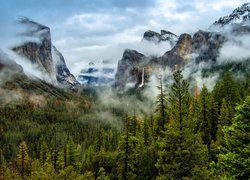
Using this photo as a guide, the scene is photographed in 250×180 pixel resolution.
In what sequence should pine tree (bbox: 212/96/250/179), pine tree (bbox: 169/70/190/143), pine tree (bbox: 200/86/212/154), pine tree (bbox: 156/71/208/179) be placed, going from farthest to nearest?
pine tree (bbox: 200/86/212/154), pine tree (bbox: 169/70/190/143), pine tree (bbox: 156/71/208/179), pine tree (bbox: 212/96/250/179)

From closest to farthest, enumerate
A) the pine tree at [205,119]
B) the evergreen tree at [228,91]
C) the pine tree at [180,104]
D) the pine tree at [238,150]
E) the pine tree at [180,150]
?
the pine tree at [238,150] → the pine tree at [180,150] → the pine tree at [180,104] → the pine tree at [205,119] → the evergreen tree at [228,91]

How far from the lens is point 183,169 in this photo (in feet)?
110

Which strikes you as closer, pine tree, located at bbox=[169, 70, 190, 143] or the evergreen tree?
pine tree, located at bbox=[169, 70, 190, 143]

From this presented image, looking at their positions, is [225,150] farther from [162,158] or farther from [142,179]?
[142,179]

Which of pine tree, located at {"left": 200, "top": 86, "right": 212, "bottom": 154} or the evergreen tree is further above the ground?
the evergreen tree

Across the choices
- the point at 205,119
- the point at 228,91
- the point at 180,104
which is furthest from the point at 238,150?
the point at 228,91

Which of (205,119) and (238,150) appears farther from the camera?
(205,119)

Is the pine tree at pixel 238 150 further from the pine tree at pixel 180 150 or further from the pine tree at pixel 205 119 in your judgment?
the pine tree at pixel 205 119

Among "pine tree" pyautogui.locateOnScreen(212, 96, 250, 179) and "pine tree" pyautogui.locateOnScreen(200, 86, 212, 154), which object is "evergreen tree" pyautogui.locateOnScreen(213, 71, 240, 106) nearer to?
"pine tree" pyautogui.locateOnScreen(200, 86, 212, 154)

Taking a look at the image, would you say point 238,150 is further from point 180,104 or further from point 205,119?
point 205,119

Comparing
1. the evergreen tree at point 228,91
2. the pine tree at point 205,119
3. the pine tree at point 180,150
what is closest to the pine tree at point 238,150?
the pine tree at point 180,150

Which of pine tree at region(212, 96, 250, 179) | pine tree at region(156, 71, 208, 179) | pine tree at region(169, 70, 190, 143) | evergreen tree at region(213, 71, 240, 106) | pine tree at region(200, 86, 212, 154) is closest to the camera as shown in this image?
pine tree at region(212, 96, 250, 179)

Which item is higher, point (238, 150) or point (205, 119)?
point (238, 150)

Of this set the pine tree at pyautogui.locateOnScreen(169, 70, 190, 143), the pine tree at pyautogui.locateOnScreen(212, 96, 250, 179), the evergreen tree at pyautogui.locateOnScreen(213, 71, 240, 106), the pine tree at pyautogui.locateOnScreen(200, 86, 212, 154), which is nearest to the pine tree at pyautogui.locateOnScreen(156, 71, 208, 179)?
the pine tree at pyautogui.locateOnScreen(169, 70, 190, 143)
